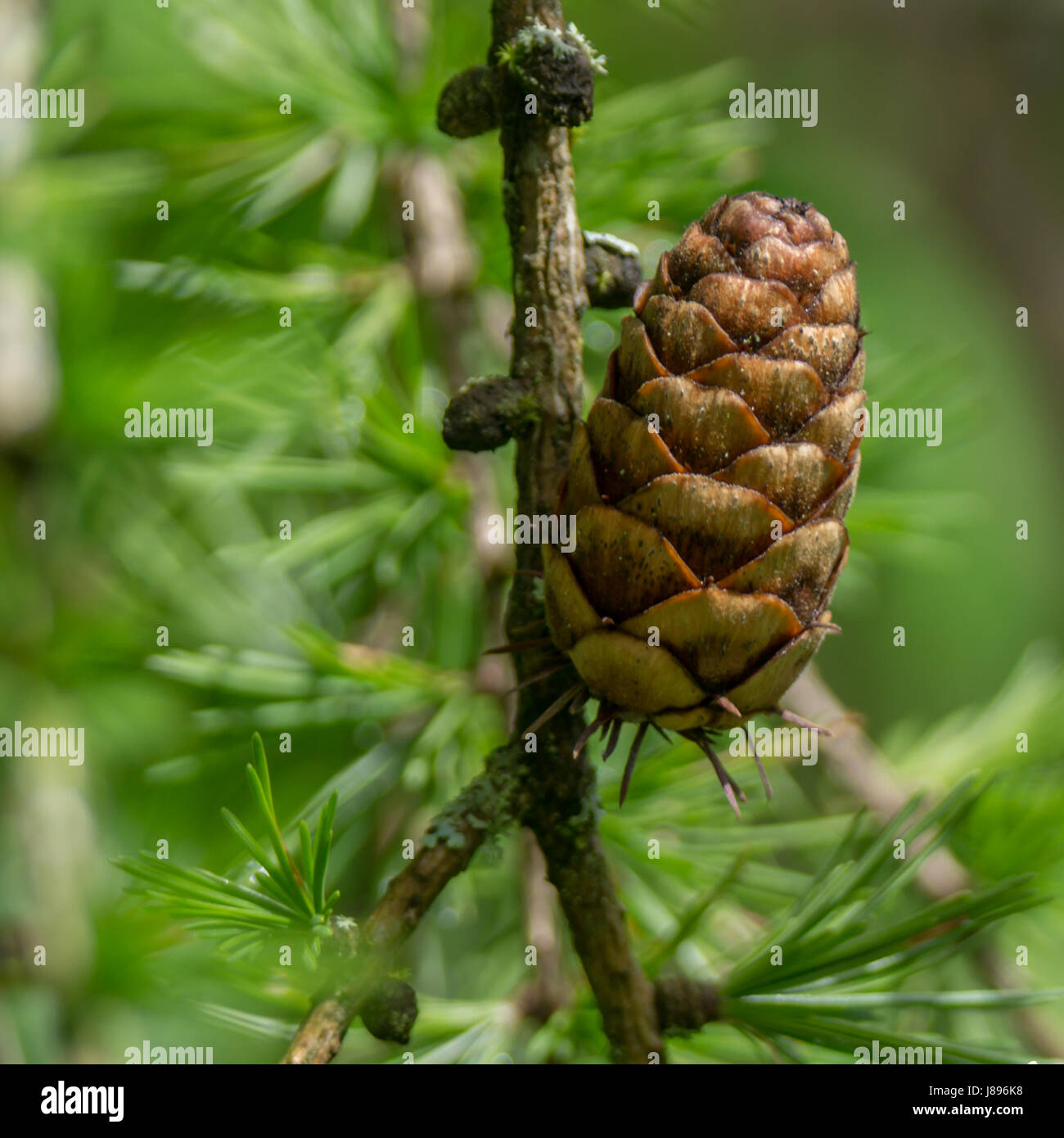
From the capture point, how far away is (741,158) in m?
0.66

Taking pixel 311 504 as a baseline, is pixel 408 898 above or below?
below

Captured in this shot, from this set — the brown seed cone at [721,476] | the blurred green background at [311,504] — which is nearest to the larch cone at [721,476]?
the brown seed cone at [721,476]

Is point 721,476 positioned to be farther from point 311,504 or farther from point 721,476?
point 311,504

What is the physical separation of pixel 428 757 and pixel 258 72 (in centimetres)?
36

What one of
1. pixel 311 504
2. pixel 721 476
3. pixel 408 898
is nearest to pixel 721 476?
pixel 721 476

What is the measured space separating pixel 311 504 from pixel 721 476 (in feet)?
1.51

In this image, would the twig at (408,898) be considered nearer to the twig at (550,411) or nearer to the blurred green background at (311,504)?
the twig at (550,411)

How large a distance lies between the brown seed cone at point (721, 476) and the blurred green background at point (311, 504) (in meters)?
0.19

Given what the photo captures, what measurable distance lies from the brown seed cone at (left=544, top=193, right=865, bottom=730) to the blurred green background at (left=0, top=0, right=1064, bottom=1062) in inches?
7.3

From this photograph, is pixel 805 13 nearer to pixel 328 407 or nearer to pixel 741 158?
pixel 741 158

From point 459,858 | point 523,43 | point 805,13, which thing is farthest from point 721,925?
point 805,13

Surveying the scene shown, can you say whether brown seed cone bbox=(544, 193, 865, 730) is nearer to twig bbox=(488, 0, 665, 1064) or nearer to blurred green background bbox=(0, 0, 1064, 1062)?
twig bbox=(488, 0, 665, 1064)

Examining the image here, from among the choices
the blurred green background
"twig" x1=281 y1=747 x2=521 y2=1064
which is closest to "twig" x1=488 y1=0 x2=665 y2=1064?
"twig" x1=281 y1=747 x2=521 y2=1064

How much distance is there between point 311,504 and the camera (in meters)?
0.70
